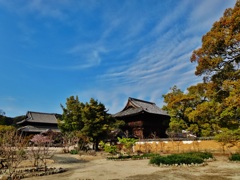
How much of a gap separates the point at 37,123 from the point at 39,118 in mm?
1858

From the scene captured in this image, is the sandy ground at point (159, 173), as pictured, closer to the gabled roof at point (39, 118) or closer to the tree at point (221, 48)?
the tree at point (221, 48)

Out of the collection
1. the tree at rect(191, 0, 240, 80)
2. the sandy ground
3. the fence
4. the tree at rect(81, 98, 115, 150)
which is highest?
the tree at rect(191, 0, 240, 80)

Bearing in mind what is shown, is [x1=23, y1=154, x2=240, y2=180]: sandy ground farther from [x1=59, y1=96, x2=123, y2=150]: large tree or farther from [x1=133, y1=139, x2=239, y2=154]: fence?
[x1=59, y1=96, x2=123, y2=150]: large tree

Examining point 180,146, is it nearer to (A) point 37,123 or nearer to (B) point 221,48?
(B) point 221,48

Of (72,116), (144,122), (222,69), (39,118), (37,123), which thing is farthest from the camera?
(39,118)

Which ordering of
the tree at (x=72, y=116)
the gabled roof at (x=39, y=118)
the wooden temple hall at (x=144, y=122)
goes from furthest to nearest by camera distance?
1. the gabled roof at (x=39, y=118)
2. the wooden temple hall at (x=144, y=122)
3. the tree at (x=72, y=116)

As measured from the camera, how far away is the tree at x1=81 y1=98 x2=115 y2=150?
27625 mm

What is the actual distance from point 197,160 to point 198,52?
23.9 ft

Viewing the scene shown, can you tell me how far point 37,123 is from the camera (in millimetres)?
49406

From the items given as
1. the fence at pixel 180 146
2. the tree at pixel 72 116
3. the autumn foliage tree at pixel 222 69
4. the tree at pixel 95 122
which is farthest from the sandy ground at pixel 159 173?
the tree at pixel 72 116

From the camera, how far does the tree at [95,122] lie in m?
27.6

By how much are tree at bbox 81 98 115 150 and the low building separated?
19917mm

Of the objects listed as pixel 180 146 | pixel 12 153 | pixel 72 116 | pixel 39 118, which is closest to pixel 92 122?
pixel 72 116

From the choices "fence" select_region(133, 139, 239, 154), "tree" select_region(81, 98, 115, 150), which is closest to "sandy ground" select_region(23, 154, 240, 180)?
"fence" select_region(133, 139, 239, 154)
